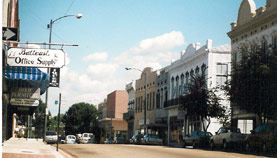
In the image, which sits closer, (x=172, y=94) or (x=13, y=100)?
(x=13, y=100)

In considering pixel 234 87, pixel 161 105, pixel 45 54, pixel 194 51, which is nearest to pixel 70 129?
pixel 161 105

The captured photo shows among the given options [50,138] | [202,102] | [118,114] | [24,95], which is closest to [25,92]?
[24,95]

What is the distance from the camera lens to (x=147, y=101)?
238ft

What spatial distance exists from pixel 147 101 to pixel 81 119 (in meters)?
35.5

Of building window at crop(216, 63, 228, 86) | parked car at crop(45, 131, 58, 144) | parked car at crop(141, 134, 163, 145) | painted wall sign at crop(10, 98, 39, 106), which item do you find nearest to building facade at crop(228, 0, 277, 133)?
building window at crop(216, 63, 228, 86)

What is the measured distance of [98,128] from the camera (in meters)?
105

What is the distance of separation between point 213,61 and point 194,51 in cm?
554

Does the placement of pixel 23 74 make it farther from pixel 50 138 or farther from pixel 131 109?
pixel 131 109

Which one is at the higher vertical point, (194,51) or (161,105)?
(194,51)

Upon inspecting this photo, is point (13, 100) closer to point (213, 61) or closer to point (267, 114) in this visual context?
point (267, 114)

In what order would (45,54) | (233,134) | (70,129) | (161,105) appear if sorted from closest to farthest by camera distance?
(45,54), (233,134), (161,105), (70,129)

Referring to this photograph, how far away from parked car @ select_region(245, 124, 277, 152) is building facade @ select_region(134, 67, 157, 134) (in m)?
34.7

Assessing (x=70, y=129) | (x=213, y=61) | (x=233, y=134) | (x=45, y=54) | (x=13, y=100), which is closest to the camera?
(x=45, y=54)

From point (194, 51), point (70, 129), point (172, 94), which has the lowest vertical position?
point (70, 129)
